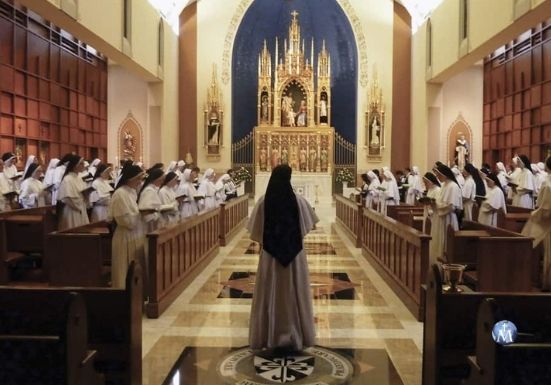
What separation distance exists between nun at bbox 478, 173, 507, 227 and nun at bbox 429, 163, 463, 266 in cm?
137

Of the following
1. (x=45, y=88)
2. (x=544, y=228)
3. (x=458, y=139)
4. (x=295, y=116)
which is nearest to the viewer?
(x=544, y=228)

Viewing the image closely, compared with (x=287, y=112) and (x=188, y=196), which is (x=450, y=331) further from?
(x=287, y=112)

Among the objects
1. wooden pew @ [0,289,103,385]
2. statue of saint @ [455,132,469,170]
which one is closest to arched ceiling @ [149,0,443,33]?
statue of saint @ [455,132,469,170]

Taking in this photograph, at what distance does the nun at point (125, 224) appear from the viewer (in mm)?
6934

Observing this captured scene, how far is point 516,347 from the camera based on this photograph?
9.90ft

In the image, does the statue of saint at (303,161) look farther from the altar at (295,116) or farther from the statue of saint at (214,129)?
the statue of saint at (214,129)

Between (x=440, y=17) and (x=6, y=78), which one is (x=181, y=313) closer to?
(x=6, y=78)

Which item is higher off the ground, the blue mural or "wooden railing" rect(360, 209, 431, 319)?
the blue mural

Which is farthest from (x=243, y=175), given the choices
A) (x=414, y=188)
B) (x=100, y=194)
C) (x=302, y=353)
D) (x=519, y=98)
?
(x=302, y=353)

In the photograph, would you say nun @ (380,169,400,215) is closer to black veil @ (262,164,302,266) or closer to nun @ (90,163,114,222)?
nun @ (90,163,114,222)

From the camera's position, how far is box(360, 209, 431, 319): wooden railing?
23.9 ft

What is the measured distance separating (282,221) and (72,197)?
5.29m

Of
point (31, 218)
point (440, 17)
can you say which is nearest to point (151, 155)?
point (440, 17)

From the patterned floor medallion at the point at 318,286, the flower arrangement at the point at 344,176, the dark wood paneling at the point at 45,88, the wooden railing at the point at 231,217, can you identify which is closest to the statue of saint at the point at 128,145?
the dark wood paneling at the point at 45,88
